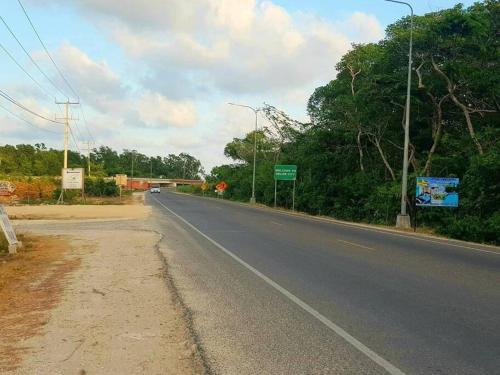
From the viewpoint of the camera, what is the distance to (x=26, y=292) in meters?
9.30

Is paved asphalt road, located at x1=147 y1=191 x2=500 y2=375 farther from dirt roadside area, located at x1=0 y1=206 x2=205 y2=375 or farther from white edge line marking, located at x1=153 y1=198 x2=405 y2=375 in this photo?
dirt roadside area, located at x1=0 y1=206 x2=205 y2=375

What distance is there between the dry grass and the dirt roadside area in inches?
0.5

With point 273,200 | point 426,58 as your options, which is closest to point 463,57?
point 426,58

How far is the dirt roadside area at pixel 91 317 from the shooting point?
18.3 feet

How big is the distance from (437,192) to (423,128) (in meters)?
10.2

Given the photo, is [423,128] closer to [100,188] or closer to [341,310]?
[341,310]

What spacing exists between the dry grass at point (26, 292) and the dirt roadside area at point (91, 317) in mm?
12

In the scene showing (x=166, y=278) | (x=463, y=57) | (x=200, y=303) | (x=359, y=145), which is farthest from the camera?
(x=359, y=145)

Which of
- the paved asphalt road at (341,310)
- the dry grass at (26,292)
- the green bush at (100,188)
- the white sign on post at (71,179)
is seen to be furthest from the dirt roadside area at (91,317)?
the green bush at (100,188)

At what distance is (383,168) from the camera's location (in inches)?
1656

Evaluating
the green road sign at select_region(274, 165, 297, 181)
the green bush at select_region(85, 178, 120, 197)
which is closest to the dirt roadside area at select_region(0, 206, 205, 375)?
the green road sign at select_region(274, 165, 297, 181)

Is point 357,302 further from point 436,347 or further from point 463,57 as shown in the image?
point 463,57

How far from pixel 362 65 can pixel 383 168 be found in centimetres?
1062

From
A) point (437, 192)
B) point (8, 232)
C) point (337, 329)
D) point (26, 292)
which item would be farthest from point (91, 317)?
point (437, 192)
